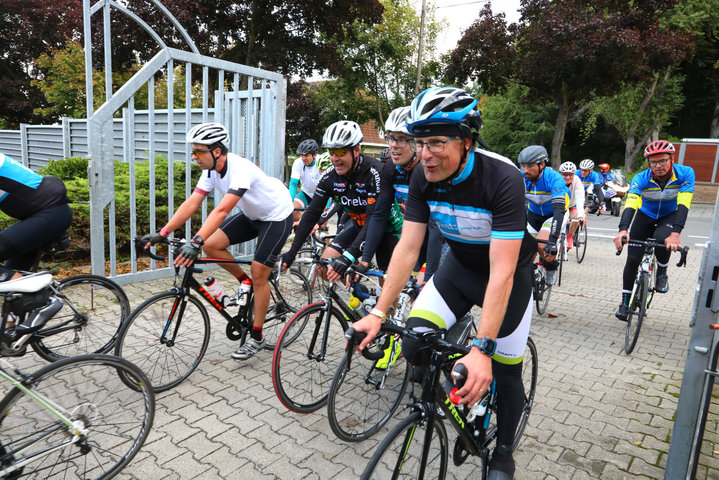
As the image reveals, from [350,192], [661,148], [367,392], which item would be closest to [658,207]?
[661,148]

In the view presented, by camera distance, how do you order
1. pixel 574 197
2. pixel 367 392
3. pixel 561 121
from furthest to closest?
pixel 561 121, pixel 574 197, pixel 367 392

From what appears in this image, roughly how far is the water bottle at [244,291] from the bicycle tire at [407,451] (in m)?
2.54

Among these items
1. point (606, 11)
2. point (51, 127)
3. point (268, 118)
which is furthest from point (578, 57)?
point (51, 127)

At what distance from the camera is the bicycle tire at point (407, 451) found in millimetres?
2002

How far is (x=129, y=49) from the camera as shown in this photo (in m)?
15.4

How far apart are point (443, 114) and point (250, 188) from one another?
2658 mm

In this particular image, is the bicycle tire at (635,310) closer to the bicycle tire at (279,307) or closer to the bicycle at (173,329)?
the bicycle tire at (279,307)

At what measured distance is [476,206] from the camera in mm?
2299

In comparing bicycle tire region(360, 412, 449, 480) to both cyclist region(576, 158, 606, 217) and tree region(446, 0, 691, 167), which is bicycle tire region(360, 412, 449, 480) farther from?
tree region(446, 0, 691, 167)

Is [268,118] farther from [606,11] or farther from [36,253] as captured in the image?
[606,11]

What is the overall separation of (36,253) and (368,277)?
2.98 meters

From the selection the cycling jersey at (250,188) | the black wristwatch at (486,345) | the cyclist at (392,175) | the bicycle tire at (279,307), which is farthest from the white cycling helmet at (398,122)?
the black wristwatch at (486,345)

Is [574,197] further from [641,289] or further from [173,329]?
[173,329]

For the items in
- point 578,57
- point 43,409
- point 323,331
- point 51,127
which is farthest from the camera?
point 578,57
